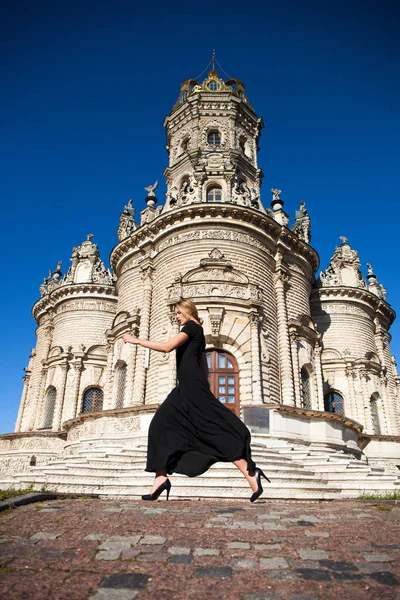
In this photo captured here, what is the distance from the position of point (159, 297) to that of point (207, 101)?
55.3 feet

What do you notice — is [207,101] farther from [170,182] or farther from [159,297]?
[159,297]

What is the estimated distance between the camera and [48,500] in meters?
6.77

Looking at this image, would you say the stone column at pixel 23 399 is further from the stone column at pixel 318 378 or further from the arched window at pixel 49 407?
the stone column at pixel 318 378

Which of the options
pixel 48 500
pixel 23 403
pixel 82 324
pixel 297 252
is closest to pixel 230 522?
pixel 48 500

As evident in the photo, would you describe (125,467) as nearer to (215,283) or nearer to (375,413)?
(215,283)

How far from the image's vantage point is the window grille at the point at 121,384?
21891 mm

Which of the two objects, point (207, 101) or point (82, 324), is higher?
point (207, 101)

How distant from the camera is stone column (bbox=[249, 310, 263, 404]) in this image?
18234mm

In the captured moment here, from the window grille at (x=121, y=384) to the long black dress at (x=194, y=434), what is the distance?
17.5m

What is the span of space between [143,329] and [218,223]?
6.42m

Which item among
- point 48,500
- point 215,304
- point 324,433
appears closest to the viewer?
point 48,500

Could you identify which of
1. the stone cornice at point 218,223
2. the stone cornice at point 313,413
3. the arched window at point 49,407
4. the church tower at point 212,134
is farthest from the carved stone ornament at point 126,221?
the stone cornice at point 313,413

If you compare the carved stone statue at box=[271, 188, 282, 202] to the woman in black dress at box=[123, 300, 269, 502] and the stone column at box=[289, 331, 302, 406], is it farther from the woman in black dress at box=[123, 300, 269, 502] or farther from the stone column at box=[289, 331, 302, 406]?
the woman in black dress at box=[123, 300, 269, 502]

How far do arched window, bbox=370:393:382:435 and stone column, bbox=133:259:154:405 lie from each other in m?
14.8
